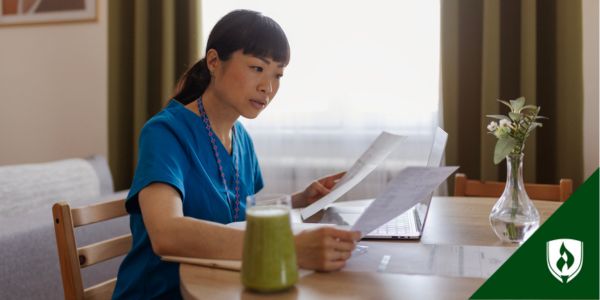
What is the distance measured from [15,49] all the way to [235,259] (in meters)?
3.21

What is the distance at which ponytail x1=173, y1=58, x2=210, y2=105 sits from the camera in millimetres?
1401

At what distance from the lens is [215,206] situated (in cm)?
120

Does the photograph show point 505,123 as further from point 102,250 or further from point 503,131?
point 102,250

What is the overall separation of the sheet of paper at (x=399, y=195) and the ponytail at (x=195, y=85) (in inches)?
27.1

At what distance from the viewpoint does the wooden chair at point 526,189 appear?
1.76 metres

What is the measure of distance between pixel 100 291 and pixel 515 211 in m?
0.87

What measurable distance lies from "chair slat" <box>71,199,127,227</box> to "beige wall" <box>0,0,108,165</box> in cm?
217

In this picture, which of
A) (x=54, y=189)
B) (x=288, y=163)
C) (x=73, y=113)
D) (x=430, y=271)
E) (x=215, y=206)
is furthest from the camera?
(x=73, y=113)

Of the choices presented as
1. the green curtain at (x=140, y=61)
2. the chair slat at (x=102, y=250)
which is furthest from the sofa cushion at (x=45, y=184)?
the green curtain at (x=140, y=61)

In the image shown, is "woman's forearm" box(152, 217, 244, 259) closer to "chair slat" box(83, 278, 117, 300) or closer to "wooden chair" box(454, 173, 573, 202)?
"chair slat" box(83, 278, 117, 300)

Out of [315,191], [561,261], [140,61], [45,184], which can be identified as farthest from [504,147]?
[140,61]

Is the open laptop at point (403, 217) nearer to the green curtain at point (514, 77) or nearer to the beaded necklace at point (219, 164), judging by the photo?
the beaded necklace at point (219, 164)

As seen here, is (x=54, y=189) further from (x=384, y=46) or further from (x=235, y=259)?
(x=384, y=46)

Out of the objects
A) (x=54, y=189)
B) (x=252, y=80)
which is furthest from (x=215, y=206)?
(x=54, y=189)
